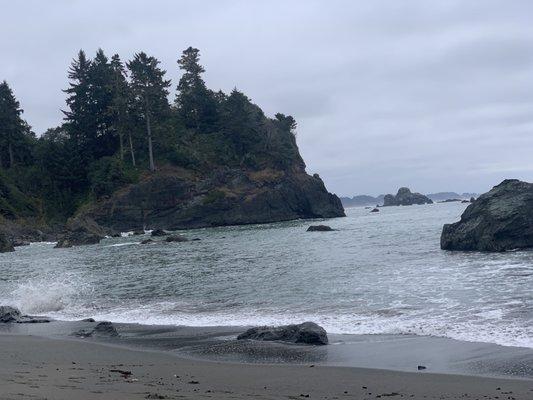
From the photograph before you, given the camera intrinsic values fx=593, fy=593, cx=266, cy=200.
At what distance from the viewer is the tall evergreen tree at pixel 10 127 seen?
86.9 metres

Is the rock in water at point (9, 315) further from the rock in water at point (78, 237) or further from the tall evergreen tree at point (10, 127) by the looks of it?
the tall evergreen tree at point (10, 127)

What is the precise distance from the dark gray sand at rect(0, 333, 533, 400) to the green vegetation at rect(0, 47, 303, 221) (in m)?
66.4

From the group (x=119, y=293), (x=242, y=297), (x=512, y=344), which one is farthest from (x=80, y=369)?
(x=119, y=293)

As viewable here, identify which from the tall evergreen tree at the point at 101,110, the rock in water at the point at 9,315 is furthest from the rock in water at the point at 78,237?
the rock in water at the point at 9,315

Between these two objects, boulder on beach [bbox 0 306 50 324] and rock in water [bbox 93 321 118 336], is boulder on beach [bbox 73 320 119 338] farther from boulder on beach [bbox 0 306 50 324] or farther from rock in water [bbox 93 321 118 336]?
boulder on beach [bbox 0 306 50 324]

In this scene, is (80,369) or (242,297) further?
(242,297)

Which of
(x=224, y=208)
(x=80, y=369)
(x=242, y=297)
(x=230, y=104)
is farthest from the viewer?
(x=230, y=104)

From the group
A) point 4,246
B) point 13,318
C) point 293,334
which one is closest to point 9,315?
point 13,318

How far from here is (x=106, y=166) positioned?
256 feet

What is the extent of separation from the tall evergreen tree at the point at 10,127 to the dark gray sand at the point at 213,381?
3280 inches

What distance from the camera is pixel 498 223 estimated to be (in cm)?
2962

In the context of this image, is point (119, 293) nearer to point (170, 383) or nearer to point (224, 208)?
point (170, 383)

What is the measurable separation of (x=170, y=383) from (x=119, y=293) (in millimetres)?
14701

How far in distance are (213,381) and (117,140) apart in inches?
3157
